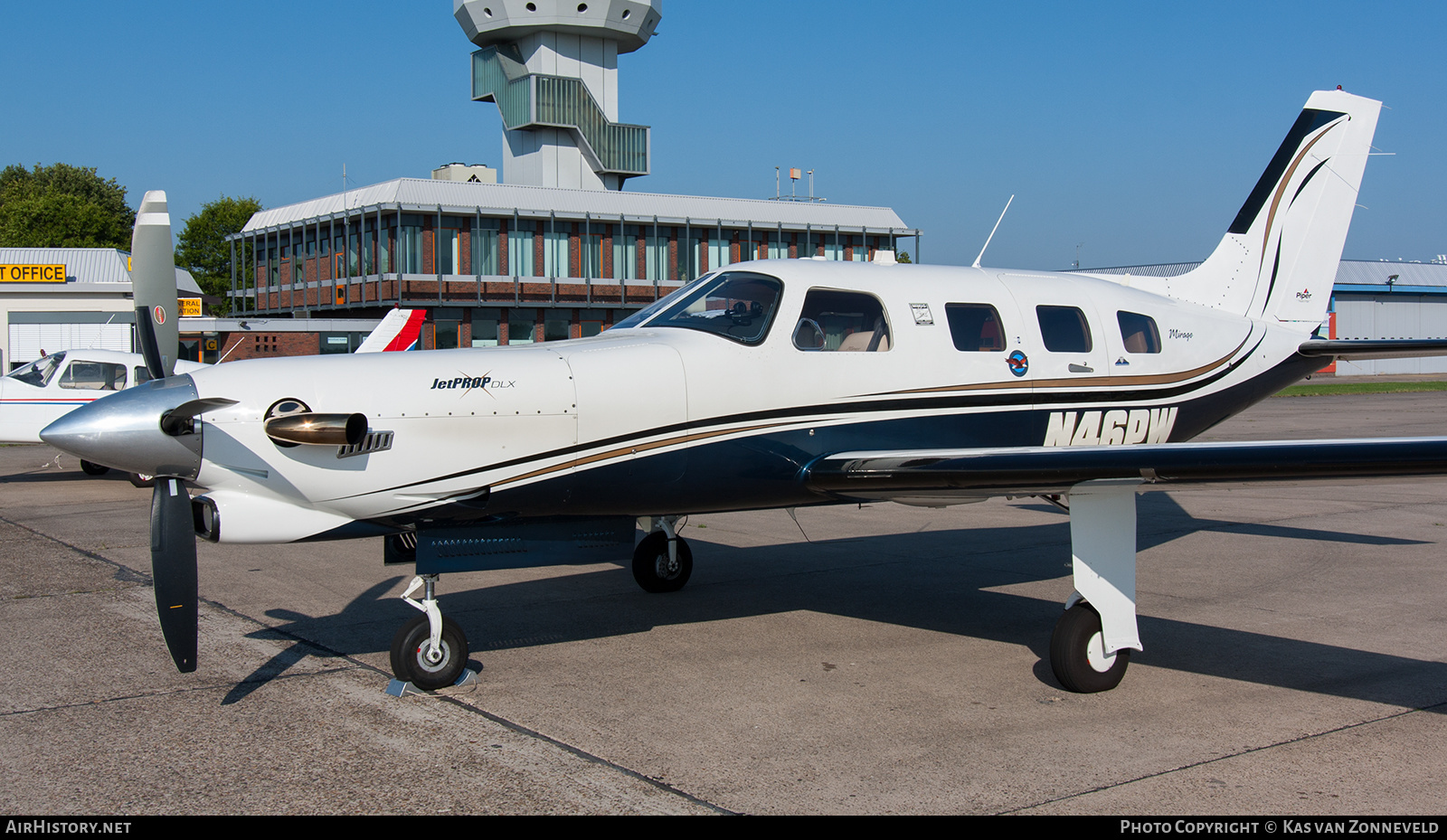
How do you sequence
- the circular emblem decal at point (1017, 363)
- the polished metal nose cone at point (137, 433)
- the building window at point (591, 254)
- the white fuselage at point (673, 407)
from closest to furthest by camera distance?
1. the polished metal nose cone at point (137, 433)
2. the white fuselage at point (673, 407)
3. the circular emblem decal at point (1017, 363)
4. the building window at point (591, 254)

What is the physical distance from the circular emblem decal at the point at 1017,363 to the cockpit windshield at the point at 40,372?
17.2m

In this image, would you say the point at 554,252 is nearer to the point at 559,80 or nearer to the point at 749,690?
the point at 559,80

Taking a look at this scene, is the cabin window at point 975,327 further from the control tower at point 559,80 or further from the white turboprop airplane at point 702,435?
the control tower at point 559,80

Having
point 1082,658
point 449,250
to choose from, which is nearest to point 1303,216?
point 1082,658

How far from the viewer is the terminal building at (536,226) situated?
4166 centimetres

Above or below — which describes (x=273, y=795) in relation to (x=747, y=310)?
below

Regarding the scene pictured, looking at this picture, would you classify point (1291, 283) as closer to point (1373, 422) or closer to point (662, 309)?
point (662, 309)

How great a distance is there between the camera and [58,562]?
34.4 ft

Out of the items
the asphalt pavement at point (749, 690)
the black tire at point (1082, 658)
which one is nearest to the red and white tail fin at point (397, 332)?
the asphalt pavement at point (749, 690)

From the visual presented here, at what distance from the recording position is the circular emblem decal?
767cm

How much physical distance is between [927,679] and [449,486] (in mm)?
3125

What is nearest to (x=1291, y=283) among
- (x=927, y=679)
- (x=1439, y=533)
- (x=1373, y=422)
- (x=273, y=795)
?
(x=1439, y=533)

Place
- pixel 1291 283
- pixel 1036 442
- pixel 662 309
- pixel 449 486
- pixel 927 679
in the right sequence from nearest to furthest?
pixel 449 486
pixel 927 679
pixel 662 309
pixel 1036 442
pixel 1291 283

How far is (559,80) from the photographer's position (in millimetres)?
49656
